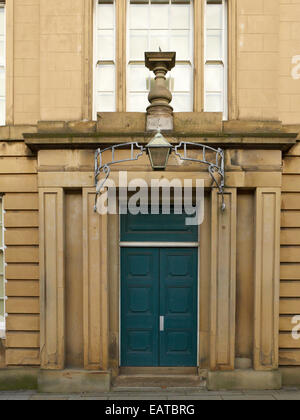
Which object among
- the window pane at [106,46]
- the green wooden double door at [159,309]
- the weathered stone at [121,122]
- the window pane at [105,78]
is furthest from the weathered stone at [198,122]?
the green wooden double door at [159,309]

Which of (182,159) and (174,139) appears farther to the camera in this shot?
(174,139)

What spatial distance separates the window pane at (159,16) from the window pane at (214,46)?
889 millimetres

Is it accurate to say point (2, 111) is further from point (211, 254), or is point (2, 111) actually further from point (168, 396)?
point (168, 396)

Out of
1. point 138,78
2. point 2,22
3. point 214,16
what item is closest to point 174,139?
point 138,78

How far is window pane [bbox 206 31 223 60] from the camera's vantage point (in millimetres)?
5844

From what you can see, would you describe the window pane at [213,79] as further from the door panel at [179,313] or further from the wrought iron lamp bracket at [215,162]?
the door panel at [179,313]

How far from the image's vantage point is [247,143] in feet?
17.6

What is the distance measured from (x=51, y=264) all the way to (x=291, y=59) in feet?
19.9

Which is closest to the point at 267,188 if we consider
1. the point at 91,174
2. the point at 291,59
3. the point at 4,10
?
the point at 291,59

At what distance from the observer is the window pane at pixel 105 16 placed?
5.84 m

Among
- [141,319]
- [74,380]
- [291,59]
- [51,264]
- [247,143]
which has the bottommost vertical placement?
[74,380]

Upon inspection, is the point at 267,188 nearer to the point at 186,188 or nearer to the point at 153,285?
the point at 186,188

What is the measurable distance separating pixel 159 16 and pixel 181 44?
2.33 feet

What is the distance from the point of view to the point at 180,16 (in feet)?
19.2
